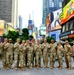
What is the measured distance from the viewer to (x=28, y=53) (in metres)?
16.5

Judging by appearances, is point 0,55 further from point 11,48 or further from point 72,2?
point 72,2

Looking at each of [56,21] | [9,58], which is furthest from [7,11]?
[9,58]

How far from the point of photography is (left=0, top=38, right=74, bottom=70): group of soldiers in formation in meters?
16.1

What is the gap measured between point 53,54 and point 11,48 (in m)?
2.43

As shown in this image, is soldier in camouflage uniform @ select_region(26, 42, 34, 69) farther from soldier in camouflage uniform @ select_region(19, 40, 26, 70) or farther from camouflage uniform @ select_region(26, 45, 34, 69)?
soldier in camouflage uniform @ select_region(19, 40, 26, 70)

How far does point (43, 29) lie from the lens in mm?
155250

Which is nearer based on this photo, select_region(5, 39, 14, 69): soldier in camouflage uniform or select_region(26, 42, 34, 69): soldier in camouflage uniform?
select_region(5, 39, 14, 69): soldier in camouflage uniform

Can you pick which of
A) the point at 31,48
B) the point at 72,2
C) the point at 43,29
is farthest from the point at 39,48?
the point at 43,29

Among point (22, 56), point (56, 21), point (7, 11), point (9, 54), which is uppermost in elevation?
point (7, 11)

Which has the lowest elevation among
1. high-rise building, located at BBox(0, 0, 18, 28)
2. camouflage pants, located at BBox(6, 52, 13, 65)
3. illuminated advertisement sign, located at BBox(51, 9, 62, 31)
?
camouflage pants, located at BBox(6, 52, 13, 65)

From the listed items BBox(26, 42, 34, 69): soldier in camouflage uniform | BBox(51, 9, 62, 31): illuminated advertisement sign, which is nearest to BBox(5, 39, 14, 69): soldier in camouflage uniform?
BBox(26, 42, 34, 69): soldier in camouflage uniform

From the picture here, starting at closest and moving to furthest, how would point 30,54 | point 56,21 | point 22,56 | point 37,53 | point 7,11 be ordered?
point 22,56, point 30,54, point 37,53, point 56,21, point 7,11

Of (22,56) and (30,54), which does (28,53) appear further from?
(22,56)

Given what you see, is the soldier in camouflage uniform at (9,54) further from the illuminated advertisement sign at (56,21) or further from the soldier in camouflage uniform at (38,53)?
the illuminated advertisement sign at (56,21)
